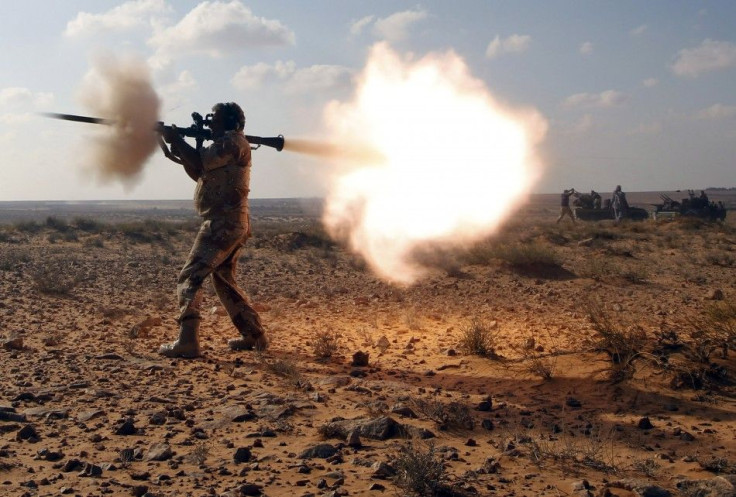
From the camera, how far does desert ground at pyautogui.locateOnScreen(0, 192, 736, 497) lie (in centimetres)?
395

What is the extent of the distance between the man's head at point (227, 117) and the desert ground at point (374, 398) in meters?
2.41

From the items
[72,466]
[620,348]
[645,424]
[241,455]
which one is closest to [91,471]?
[72,466]

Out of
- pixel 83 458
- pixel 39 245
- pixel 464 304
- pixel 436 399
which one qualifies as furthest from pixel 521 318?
pixel 39 245

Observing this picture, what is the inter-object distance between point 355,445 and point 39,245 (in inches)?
710

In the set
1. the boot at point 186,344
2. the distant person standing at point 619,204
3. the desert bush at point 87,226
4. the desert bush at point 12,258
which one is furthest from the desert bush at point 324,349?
the distant person standing at point 619,204

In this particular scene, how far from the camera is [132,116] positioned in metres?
7.81

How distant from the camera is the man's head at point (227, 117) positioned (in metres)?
7.34

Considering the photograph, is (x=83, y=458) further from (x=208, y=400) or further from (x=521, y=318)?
(x=521, y=318)

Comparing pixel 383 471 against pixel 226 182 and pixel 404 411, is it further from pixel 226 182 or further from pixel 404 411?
pixel 226 182

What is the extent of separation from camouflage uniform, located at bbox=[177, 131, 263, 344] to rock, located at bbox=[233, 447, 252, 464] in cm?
293

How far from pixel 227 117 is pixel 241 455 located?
163 inches

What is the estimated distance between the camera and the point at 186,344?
6973 mm

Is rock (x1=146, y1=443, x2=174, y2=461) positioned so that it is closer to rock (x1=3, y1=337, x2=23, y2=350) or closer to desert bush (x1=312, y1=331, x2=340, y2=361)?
Result: desert bush (x1=312, y1=331, x2=340, y2=361)

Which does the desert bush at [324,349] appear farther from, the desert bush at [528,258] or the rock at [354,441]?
the desert bush at [528,258]
